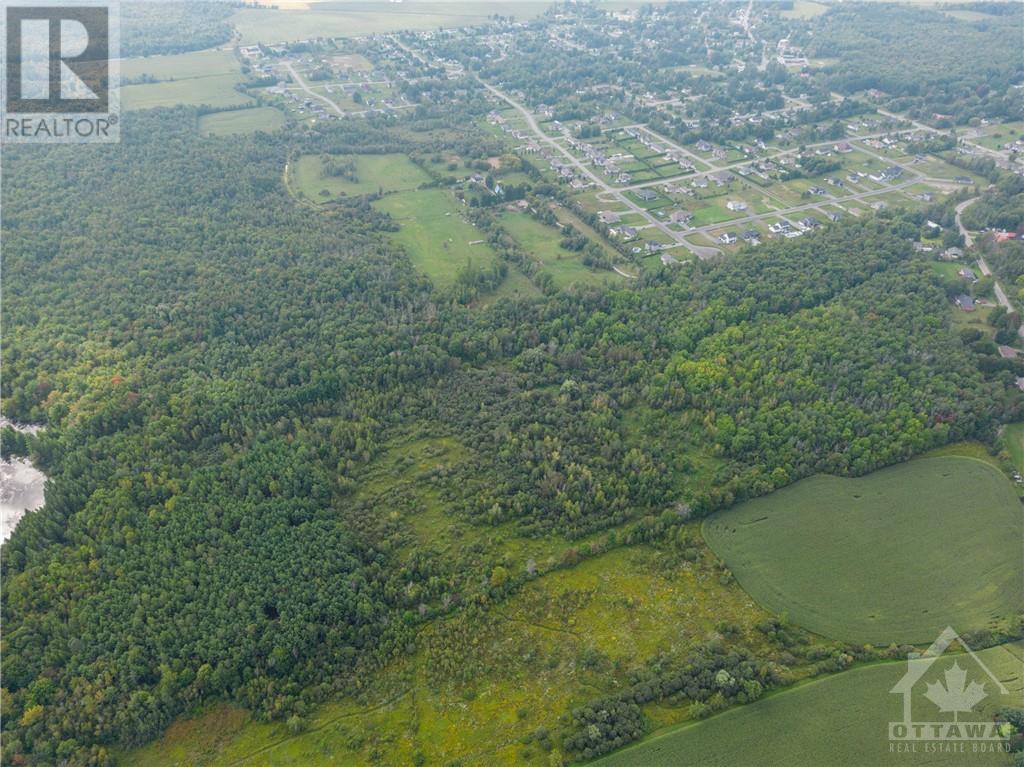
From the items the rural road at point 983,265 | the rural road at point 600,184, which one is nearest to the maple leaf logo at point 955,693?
the rural road at point 983,265

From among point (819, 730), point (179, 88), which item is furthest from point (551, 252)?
point (179, 88)

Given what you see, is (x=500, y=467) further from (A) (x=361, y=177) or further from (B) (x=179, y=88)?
(B) (x=179, y=88)

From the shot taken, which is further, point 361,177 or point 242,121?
point 242,121

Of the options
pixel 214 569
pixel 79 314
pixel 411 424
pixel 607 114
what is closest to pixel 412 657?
pixel 214 569

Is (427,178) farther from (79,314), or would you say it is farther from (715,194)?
(79,314)

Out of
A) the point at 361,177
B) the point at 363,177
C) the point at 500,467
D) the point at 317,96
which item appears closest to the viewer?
the point at 500,467

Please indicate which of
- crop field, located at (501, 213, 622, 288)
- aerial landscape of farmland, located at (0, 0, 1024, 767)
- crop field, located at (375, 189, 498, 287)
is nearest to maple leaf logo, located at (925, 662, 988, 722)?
aerial landscape of farmland, located at (0, 0, 1024, 767)
